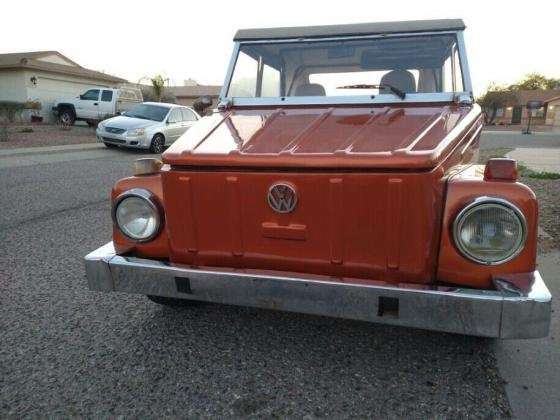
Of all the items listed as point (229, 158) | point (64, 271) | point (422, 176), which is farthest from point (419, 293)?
point (64, 271)

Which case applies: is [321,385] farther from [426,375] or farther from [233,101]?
[233,101]

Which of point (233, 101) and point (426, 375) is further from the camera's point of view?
point (233, 101)

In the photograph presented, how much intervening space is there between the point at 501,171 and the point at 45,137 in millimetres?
17460

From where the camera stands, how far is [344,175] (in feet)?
6.94

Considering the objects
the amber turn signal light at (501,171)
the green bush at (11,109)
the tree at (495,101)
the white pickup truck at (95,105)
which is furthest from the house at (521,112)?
the amber turn signal light at (501,171)

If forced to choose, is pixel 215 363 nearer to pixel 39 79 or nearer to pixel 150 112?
pixel 150 112

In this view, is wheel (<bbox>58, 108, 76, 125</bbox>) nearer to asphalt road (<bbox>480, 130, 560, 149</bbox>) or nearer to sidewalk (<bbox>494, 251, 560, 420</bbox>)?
asphalt road (<bbox>480, 130, 560, 149</bbox>)

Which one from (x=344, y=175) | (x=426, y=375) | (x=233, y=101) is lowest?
(x=426, y=375)

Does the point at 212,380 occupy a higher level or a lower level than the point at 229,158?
lower

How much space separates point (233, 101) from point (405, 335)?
209cm

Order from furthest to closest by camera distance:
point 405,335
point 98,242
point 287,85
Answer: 1. point 98,242
2. point 287,85
3. point 405,335

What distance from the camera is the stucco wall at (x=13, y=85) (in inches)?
913

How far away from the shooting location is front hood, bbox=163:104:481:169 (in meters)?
2.14

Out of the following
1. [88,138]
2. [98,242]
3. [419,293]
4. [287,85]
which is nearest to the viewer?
[419,293]
